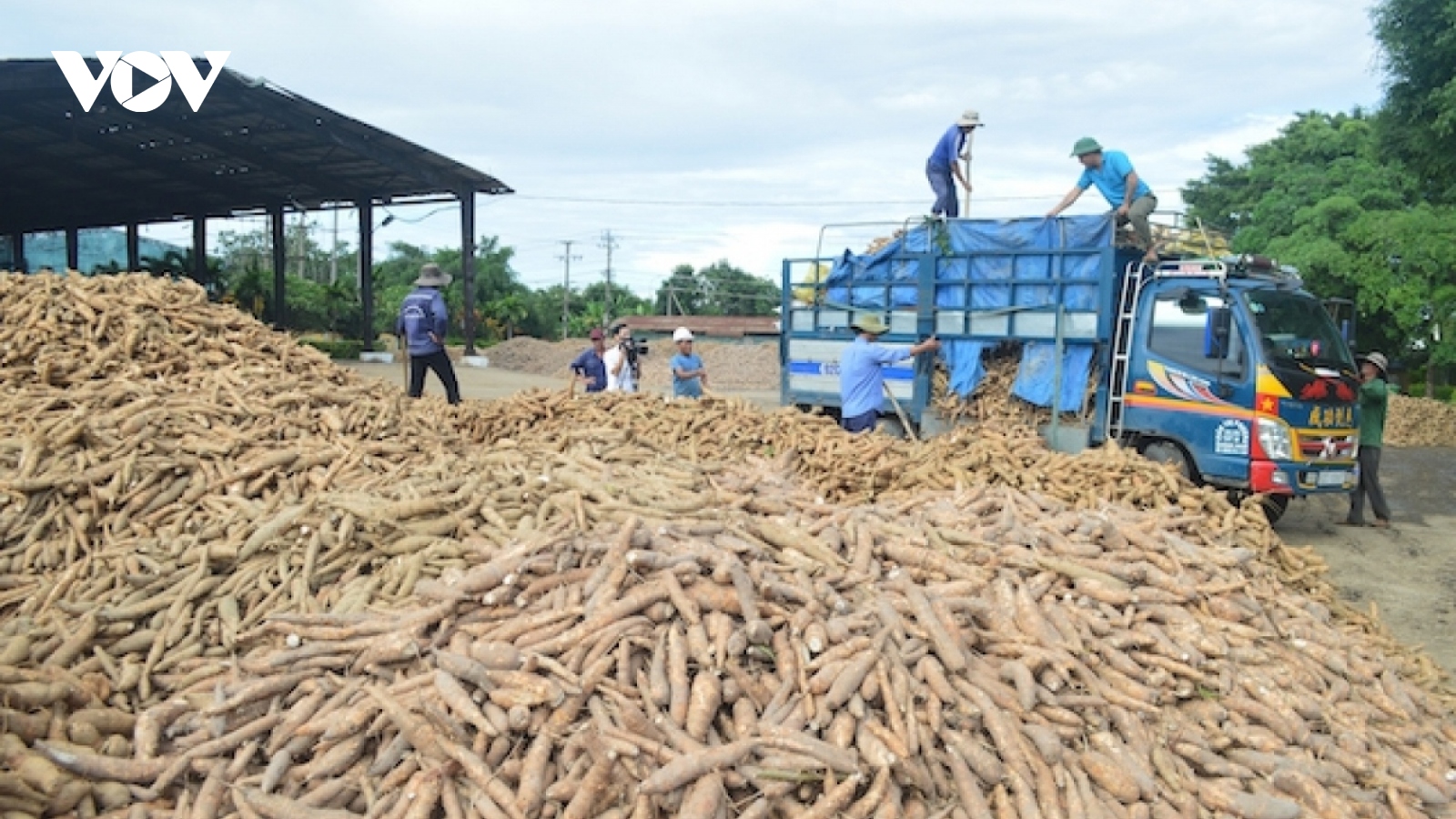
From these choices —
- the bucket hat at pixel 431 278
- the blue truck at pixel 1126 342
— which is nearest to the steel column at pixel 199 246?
the bucket hat at pixel 431 278

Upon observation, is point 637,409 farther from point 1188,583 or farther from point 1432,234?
point 1432,234

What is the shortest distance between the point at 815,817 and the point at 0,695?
2.91 m

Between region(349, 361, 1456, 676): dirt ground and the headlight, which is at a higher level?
the headlight

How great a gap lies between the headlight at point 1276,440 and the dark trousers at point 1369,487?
2409mm

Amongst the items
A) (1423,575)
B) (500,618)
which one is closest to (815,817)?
(500,618)

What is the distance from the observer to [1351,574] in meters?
8.00

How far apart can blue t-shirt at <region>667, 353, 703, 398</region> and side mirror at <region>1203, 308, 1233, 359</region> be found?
474 centimetres

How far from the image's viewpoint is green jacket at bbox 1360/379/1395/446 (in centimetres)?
956

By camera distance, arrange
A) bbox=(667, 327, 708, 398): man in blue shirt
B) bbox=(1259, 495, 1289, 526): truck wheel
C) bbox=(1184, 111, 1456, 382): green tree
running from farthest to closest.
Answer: bbox=(1184, 111, 1456, 382): green tree < bbox=(667, 327, 708, 398): man in blue shirt < bbox=(1259, 495, 1289, 526): truck wheel

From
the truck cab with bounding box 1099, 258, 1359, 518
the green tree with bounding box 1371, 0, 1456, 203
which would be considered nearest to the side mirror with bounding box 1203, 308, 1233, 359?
the truck cab with bounding box 1099, 258, 1359, 518

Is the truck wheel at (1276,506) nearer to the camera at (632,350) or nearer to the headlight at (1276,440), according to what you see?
the headlight at (1276,440)

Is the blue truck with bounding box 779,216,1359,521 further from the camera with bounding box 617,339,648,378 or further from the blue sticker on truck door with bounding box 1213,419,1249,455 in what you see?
the camera with bounding box 617,339,648,378

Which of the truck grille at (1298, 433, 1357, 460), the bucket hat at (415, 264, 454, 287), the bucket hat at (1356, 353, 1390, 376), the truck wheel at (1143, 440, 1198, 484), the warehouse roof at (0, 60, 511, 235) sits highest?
the warehouse roof at (0, 60, 511, 235)

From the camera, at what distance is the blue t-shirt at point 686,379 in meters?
10.3
